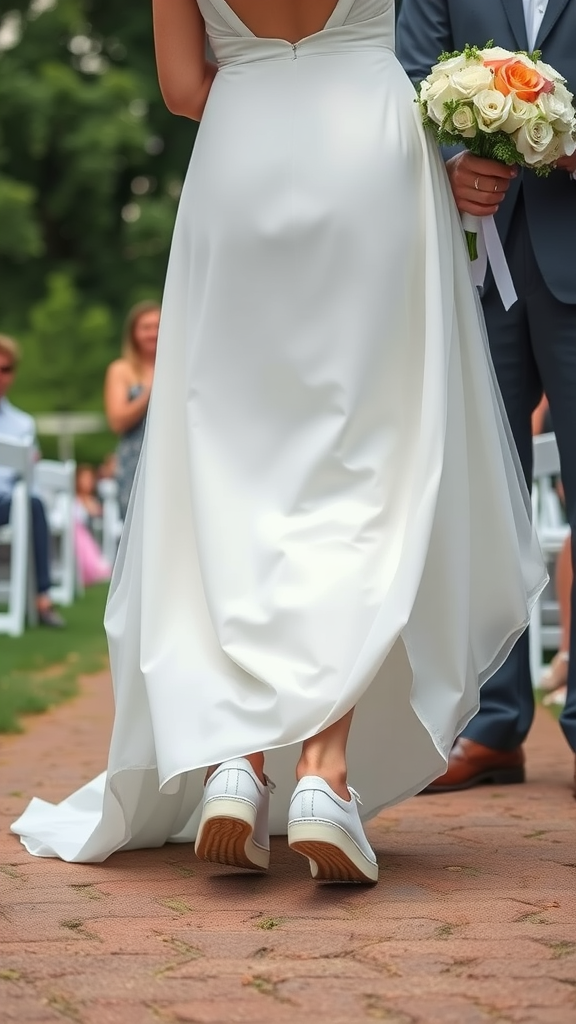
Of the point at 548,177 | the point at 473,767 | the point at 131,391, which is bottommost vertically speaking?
the point at 131,391

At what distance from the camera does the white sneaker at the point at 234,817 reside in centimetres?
301

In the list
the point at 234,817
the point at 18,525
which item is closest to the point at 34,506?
the point at 18,525

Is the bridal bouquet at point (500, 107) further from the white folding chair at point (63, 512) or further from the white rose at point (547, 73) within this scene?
the white folding chair at point (63, 512)

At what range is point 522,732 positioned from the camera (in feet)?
15.4

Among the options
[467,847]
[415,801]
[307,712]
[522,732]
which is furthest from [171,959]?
[522,732]

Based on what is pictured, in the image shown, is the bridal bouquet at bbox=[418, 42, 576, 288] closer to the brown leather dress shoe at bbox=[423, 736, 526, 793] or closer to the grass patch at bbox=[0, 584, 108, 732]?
the brown leather dress shoe at bbox=[423, 736, 526, 793]

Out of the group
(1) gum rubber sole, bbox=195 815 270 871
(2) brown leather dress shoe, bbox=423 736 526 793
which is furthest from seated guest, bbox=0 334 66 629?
(1) gum rubber sole, bbox=195 815 270 871

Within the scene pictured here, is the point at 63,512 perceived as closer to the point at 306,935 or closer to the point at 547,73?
the point at 547,73

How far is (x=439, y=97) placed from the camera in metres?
3.33

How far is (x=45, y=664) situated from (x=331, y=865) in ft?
18.9

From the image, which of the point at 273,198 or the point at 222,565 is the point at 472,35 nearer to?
the point at 273,198

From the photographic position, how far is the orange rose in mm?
3439

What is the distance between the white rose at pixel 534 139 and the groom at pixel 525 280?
25.7 inches

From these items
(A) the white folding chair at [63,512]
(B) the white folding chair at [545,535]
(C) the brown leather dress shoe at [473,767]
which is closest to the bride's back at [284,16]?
(C) the brown leather dress shoe at [473,767]
